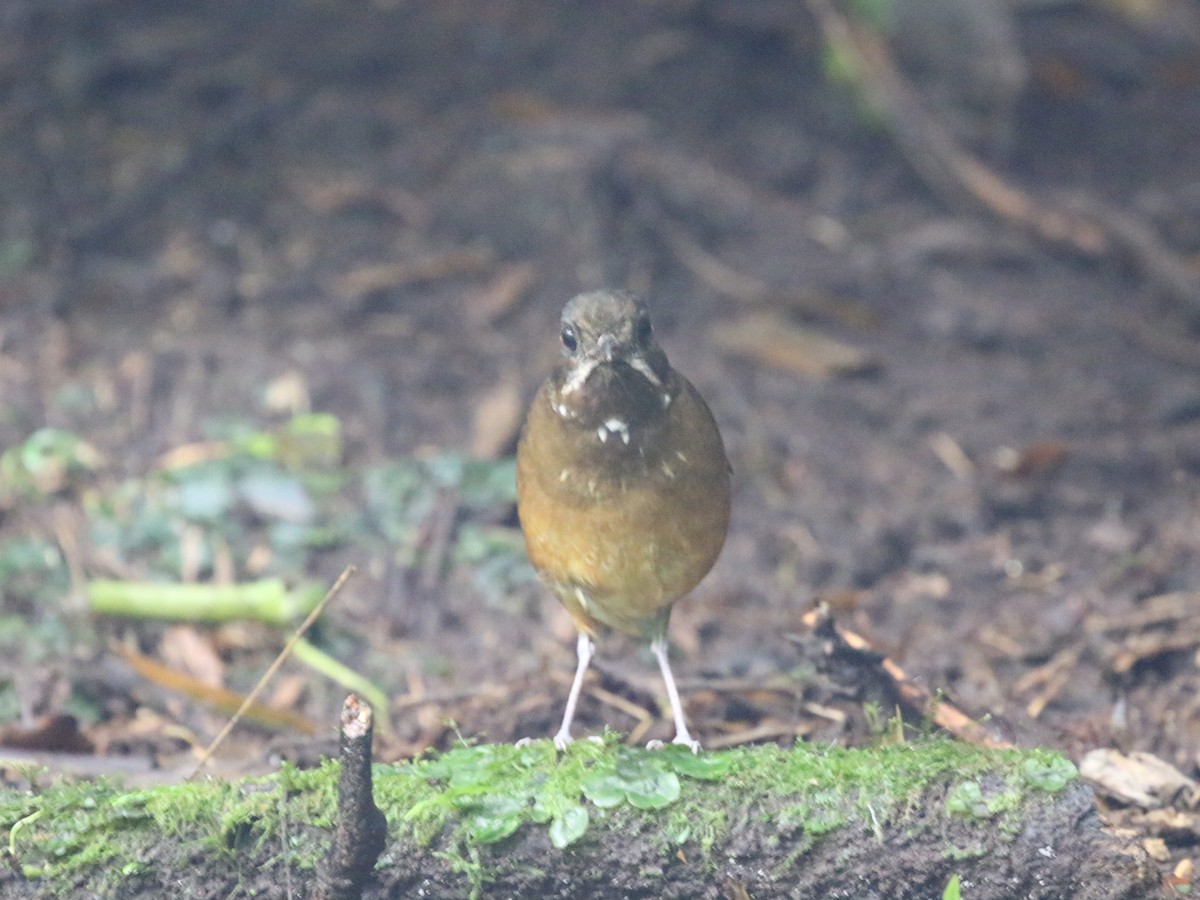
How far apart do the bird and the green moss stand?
14.7 inches

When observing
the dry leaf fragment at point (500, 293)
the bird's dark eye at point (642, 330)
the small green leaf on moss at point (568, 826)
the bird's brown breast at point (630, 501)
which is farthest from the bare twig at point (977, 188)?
the small green leaf on moss at point (568, 826)

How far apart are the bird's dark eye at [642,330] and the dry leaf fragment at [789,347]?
3655mm

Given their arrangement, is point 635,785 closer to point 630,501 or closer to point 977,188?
point 630,501

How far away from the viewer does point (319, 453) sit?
6.84 m

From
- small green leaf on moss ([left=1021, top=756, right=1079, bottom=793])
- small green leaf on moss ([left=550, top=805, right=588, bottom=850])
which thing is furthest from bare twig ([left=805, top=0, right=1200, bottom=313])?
small green leaf on moss ([left=550, top=805, right=588, bottom=850])

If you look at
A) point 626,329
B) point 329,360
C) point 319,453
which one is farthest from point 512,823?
point 329,360

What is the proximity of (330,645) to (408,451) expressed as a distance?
138 cm

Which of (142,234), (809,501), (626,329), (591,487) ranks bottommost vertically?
(809,501)

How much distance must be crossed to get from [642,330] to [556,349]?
138 inches

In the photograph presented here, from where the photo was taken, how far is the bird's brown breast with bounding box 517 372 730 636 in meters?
4.29

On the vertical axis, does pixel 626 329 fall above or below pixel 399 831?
above

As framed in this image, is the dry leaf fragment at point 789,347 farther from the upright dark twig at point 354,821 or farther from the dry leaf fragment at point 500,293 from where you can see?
the upright dark twig at point 354,821

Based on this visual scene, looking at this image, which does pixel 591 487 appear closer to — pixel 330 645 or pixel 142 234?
pixel 330 645

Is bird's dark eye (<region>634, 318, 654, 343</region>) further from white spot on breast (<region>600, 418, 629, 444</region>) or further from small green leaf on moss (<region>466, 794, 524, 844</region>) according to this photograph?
small green leaf on moss (<region>466, 794, 524, 844</region>)
